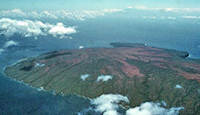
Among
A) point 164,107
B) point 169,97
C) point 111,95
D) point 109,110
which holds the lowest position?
point 109,110

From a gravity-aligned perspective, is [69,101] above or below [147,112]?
below

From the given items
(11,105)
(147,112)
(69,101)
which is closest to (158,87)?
(147,112)

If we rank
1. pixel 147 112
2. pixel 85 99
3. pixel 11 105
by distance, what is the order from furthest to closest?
pixel 85 99, pixel 11 105, pixel 147 112

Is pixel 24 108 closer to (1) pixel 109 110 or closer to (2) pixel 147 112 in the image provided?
(1) pixel 109 110

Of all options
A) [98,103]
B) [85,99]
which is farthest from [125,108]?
[85,99]

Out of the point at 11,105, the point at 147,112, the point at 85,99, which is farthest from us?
the point at 85,99

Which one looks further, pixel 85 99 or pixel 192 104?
pixel 85 99

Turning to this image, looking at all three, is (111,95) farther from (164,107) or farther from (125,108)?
(164,107)

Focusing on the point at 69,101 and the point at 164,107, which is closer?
the point at 164,107

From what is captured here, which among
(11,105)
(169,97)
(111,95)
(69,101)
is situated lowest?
(11,105)
